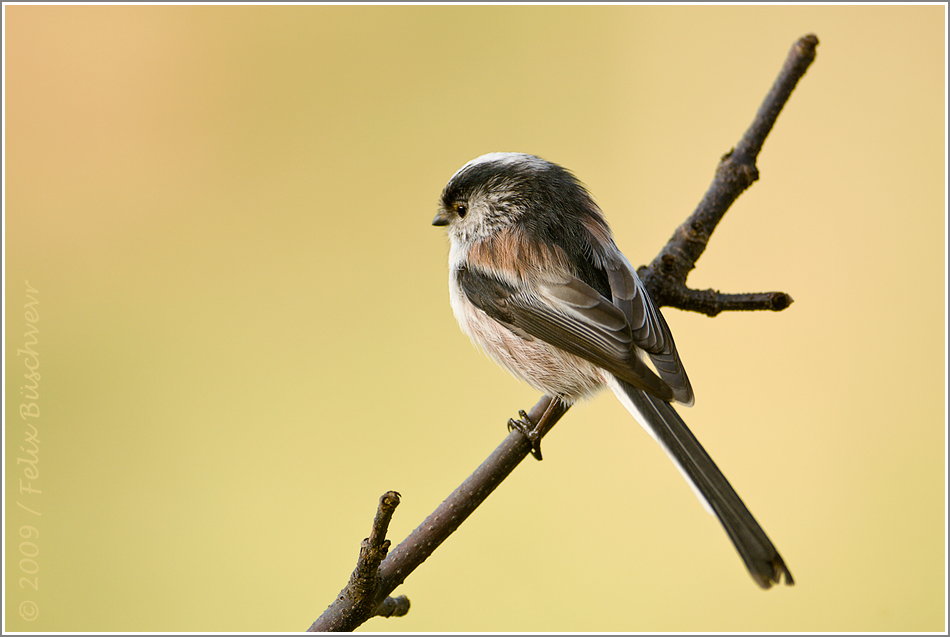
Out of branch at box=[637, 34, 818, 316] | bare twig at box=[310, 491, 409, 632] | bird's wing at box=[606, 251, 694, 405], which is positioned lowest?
bare twig at box=[310, 491, 409, 632]

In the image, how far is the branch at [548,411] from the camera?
102cm

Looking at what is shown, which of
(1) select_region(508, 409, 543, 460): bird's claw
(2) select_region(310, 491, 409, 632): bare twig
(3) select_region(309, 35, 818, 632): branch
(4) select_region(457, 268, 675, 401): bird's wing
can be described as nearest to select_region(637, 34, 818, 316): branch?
(3) select_region(309, 35, 818, 632): branch

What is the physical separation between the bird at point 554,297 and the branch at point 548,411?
0.07 meters

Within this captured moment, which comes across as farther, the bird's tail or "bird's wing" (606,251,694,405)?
"bird's wing" (606,251,694,405)

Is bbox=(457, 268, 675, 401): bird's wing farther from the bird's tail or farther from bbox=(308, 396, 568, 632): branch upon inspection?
bbox=(308, 396, 568, 632): branch

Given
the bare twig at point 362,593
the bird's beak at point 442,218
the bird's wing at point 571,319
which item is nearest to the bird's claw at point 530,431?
the bird's wing at point 571,319

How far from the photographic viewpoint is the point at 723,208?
148cm

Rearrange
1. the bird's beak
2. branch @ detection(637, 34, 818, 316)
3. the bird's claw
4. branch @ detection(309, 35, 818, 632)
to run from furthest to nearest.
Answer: the bird's beak < branch @ detection(637, 34, 818, 316) < the bird's claw < branch @ detection(309, 35, 818, 632)

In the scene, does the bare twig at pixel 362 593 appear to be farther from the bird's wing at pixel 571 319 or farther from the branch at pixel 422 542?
the bird's wing at pixel 571 319

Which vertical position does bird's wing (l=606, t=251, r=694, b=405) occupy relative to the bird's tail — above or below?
above

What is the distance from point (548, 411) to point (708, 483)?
0.39m

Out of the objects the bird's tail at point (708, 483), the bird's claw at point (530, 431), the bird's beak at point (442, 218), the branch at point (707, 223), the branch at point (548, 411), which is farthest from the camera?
the bird's beak at point (442, 218)

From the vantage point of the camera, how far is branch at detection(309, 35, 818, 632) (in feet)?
3.34

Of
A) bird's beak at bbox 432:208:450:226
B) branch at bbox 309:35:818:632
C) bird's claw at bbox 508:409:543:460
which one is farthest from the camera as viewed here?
bird's beak at bbox 432:208:450:226
